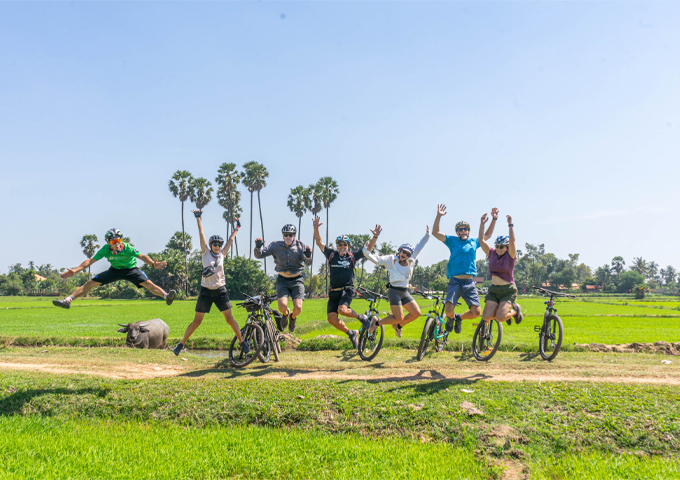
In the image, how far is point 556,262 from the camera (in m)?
143

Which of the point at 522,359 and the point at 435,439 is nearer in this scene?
the point at 435,439

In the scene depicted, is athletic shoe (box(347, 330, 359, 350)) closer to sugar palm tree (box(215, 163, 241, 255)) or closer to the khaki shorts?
the khaki shorts

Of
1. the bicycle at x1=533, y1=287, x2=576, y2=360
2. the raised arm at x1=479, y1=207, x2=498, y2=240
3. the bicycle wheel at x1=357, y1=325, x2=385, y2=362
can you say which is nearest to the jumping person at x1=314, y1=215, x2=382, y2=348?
the bicycle wheel at x1=357, y1=325, x2=385, y2=362

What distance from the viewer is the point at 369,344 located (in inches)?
435

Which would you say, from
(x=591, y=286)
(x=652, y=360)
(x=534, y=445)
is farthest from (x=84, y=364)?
(x=591, y=286)

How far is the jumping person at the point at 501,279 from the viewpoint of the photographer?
9.67 metres

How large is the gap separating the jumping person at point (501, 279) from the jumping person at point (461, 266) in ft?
1.68

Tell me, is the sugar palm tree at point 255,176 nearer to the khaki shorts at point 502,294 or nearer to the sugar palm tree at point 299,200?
the sugar palm tree at point 299,200

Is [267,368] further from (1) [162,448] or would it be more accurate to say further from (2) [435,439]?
(2) [435,439]

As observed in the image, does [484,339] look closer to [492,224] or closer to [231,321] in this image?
[492,224]

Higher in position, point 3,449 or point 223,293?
point 223,293

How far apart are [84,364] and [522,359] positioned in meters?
10.6

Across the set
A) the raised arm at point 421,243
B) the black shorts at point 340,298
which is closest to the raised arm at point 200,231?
the black shorts at point 340,298

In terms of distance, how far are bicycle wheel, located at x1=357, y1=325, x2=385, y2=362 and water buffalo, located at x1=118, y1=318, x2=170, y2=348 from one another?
318 inches
